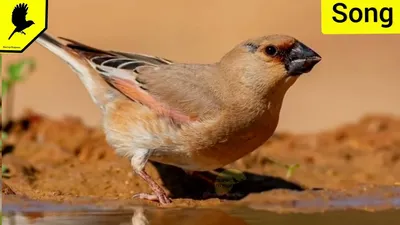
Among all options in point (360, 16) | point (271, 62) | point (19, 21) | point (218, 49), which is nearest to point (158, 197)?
point (271, 62)

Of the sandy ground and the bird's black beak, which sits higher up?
the bird's black beak

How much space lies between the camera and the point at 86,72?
24.4ft

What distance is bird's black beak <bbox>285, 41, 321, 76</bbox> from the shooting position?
21.2 feet

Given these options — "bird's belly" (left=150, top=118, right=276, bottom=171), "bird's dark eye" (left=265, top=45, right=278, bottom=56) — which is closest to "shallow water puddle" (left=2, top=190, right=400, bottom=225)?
"bird's belly" (left=150, top=118, right=276, bottom=171)

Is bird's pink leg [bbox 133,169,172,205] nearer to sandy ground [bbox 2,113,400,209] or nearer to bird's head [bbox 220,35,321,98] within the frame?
sandy ground [bbox 2,113,400,209]

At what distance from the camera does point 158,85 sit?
6.86 m

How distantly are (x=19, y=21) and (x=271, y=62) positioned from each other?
1722 mm

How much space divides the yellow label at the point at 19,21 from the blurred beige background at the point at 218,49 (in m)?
3.22

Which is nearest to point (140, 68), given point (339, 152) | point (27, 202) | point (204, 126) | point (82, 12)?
point (204, 126)

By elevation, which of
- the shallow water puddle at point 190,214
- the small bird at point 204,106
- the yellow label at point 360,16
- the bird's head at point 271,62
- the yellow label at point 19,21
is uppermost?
the yellow label at point 19,21

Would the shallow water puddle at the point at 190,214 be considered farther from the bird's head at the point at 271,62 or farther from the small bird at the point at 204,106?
the bird's head at the point at 271,62

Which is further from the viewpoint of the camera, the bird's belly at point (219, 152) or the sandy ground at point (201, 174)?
the sandy ground at point (201, 174)

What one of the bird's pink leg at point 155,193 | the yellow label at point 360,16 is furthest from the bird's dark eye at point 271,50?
the bird's pink leg at point 155,193

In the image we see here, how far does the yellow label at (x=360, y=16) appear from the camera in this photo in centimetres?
691
